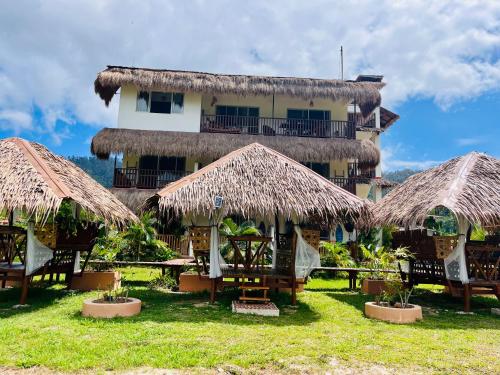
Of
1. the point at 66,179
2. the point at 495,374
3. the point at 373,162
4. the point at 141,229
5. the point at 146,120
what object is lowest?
the point at 495,374

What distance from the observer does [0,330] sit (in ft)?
16.0

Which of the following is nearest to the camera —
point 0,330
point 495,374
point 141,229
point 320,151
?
point 495,374

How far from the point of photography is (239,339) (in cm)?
485

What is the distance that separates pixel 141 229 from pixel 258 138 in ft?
21.8

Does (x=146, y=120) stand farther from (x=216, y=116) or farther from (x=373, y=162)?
(x=373, y=162)

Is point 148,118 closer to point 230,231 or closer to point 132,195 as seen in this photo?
point 132,195

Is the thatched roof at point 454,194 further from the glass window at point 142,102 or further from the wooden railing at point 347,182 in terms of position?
the glass window at point 142,102

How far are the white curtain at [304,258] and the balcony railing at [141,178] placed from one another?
34.7 feet

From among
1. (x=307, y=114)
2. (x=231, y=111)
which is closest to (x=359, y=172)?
(x=307, y=114)

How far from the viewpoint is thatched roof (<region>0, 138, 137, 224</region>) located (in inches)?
249

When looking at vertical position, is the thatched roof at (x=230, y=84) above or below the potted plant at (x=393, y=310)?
above

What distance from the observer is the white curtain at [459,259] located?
711 cm

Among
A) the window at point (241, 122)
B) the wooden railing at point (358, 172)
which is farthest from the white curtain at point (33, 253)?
the wooden railing at point (358, 172)

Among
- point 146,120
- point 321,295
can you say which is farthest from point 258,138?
point 321,295
